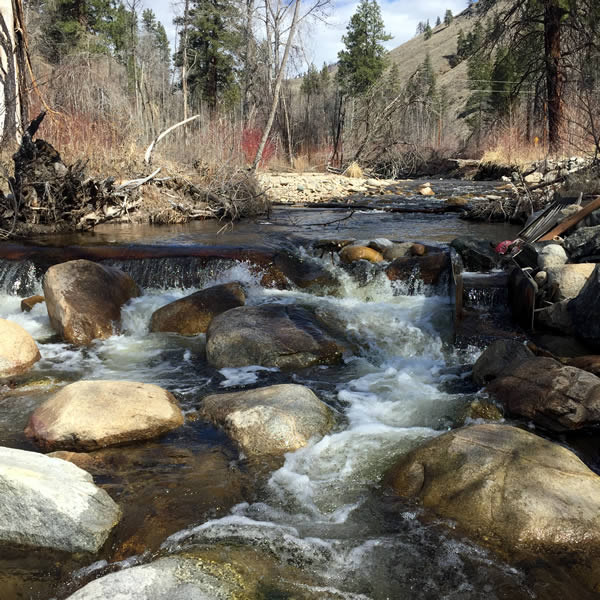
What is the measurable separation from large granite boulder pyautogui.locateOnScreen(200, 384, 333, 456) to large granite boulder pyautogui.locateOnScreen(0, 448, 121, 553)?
41.5 inches

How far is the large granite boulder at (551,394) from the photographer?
141 inches

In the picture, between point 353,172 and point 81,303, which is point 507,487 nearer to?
point 81,303

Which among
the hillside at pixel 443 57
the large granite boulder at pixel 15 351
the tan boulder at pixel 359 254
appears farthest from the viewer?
the hillside at pixel 443 57

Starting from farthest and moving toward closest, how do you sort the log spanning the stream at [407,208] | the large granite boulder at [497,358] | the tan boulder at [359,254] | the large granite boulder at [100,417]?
the log spanning the stream at [407,208], the tan boulder at [359,254], the large granite boulder at [497,358], the large granite boulder at [100,417]

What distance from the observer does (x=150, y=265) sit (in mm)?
7293

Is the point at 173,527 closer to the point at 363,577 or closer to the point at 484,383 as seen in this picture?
the point at 363,577

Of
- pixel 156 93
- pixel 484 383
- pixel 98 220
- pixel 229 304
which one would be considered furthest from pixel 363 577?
pixel 156 93

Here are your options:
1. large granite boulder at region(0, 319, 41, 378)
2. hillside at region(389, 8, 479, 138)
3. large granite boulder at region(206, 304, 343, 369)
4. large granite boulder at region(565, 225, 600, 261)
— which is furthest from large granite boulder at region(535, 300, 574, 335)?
hillside at region(389, 8, 479, 138)

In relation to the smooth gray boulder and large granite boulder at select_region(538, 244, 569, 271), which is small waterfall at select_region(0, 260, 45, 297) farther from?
large granite boulder at select_region(538, 244, 569, 271)

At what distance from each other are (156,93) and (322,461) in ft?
86.8

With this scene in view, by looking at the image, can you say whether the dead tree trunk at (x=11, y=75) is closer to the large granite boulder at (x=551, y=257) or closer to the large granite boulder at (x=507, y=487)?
the large granite boulder at (x=551, y=257)

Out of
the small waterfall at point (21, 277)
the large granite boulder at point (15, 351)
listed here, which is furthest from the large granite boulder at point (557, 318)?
the small waterfall at point (21, 277)

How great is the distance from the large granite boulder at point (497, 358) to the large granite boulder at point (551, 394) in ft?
0.89

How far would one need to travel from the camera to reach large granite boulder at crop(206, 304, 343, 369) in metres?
4.96
